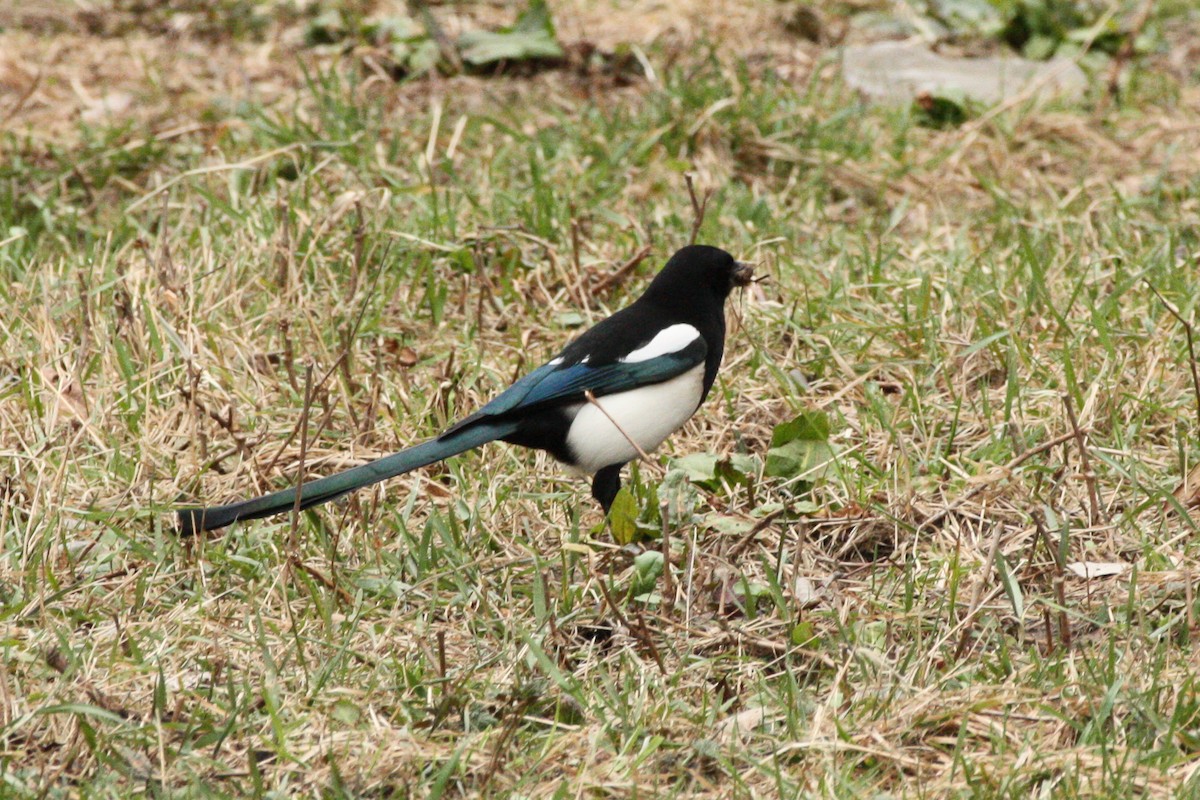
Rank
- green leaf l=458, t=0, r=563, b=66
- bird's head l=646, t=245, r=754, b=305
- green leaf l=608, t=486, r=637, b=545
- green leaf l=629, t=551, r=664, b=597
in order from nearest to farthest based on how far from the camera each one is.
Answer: green leaf l=629, t=551, r=664, b=597
green leaf l=608, t=486, r=637, b=545
bird's head l=646, t=245, r=754, b=305
green leaf l=458, t=0, r=563, b=66

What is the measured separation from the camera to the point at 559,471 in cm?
358

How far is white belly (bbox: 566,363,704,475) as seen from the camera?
3.25 meters

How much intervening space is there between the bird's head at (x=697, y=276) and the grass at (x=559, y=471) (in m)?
0.33

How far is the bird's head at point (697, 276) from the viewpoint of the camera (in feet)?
11.5

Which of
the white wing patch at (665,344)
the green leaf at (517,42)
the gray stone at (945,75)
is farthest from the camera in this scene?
the green leaf at (517,42)

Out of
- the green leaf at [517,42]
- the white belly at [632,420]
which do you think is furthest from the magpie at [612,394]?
the green leaf at [517,42]

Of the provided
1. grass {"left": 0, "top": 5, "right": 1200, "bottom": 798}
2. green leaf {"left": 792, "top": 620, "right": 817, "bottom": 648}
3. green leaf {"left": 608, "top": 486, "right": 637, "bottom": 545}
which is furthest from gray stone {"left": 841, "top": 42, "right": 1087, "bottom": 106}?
green leaf {"left": 792, "top": 620, "right": 817, "bottom": 648}

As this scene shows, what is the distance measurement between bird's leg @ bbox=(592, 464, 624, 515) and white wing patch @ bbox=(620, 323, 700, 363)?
0.77 ft

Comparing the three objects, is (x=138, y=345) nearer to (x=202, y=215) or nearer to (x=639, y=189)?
(x=202, y=215)

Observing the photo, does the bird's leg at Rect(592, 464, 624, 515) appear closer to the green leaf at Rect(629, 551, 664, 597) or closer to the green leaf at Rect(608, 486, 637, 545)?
the green leaf at Rect(608, 486, 637, 545)

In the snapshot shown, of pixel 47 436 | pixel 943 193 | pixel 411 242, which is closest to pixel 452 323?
pixel 411 242

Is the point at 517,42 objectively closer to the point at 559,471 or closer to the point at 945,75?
the point at 945,75

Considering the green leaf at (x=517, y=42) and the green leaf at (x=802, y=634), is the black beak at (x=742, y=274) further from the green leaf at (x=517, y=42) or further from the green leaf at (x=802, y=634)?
the green leaf at (x=517, y=42)

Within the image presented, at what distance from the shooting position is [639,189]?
4.82m
